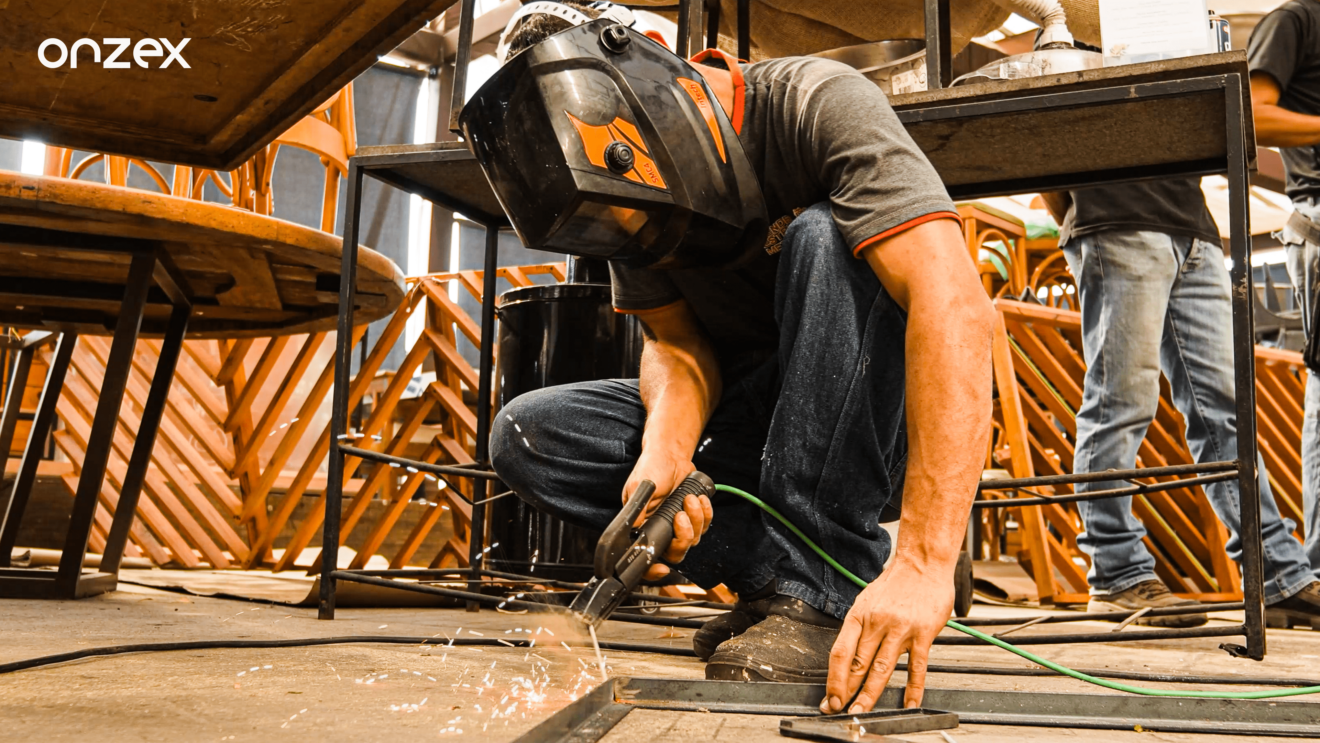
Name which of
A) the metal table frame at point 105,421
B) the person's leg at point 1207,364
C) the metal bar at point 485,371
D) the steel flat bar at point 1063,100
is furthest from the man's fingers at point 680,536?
the person's leg at point 1207,364

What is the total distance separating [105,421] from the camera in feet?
6.97

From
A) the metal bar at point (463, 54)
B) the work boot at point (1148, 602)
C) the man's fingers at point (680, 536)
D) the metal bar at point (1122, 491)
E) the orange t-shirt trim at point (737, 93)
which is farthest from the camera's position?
the work boot at point (1148, 602)

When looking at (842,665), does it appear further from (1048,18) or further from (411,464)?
(1048,18)

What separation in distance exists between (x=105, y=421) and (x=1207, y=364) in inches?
96.1

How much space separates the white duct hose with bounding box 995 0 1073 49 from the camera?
2.05 metres

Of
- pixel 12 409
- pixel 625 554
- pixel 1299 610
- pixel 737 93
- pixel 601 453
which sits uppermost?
pixel 737 93

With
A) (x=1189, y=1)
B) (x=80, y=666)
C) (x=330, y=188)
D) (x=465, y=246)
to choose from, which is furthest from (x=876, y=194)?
(x=465, y=246)

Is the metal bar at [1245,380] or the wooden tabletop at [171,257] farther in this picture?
the wooden tabletop at [171,257]

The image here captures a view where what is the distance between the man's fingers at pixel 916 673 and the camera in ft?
3.18

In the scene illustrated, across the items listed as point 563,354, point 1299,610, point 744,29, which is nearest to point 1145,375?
point 1299,610

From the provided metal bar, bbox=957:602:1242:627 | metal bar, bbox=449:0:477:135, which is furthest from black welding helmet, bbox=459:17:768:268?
metal bar, bbox=957:602:1242:627

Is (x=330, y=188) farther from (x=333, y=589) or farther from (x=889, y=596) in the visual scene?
(x=889, y=596)

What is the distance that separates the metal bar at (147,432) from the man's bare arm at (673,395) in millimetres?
1344

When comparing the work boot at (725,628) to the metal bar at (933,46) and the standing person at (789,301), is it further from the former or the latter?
the metal bar at (933,46)
